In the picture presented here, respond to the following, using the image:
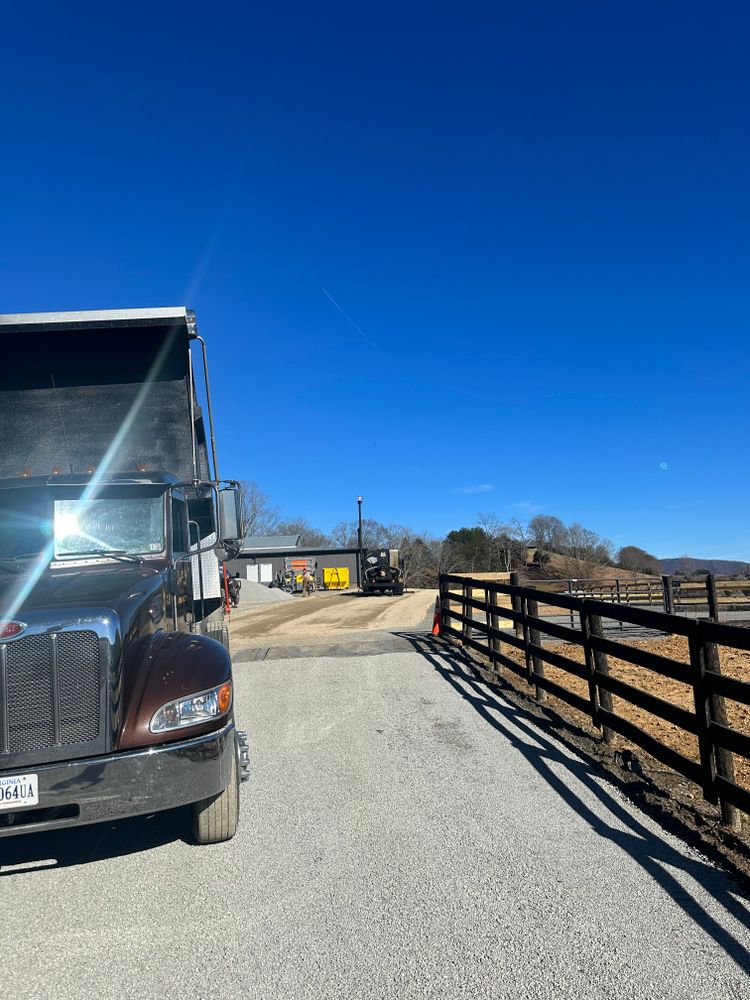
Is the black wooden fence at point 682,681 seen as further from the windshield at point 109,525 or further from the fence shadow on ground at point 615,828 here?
the windshield at point 109,525

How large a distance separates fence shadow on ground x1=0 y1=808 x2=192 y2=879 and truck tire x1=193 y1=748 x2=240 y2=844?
0.78 ft

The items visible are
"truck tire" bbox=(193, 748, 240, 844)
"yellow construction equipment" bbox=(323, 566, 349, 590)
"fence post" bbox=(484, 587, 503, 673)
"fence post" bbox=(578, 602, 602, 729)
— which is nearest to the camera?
"truck tire" bbox=(193, 748, 240, 844)

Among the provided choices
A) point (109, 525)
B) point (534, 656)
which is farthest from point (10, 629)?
point (534, 656)

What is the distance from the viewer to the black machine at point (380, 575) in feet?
118

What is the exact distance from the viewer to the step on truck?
3.26 meters

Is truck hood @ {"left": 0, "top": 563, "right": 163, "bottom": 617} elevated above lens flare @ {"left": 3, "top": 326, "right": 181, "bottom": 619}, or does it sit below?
below

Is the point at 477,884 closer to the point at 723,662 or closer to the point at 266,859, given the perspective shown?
the point at 266,859

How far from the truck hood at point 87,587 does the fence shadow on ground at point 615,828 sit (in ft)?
10.3

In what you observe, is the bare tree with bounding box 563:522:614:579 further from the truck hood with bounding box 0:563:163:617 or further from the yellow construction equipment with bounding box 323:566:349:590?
the truck hood with bounding box 0:563:163:617

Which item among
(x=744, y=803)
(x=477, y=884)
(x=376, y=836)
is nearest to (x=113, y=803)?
(x=376, y=836)

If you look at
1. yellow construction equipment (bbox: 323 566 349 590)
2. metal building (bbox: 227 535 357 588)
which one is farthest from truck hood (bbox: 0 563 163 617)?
metal building (bbox: 227 535 357 588)

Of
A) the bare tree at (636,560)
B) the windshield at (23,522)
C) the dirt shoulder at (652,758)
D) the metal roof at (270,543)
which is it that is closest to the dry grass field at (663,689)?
the dirt shoulder at (652,758)

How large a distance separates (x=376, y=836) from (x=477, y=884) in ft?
2.66

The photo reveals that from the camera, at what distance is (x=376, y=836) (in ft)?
12.9
